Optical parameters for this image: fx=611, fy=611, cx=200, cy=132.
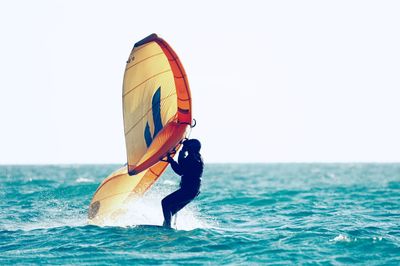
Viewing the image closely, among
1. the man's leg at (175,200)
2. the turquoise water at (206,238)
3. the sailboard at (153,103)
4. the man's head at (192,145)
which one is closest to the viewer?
the turquoise water at (206,238)

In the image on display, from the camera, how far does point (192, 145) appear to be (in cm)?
1211

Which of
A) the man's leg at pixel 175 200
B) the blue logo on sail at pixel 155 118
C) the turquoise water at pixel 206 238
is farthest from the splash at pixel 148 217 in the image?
the blue logo on sail at pixel 155 118

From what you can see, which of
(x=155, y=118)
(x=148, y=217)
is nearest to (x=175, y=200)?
(x=155, y=118)

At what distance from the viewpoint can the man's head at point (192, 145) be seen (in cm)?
1211

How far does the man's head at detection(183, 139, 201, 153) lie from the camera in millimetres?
12109

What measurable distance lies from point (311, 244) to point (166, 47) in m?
4.70

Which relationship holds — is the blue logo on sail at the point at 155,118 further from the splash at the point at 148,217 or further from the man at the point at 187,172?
the splash at the point at 148,217

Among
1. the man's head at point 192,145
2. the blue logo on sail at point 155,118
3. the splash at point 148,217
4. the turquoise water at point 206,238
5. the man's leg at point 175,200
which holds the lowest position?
the turquoise water at point 206,238

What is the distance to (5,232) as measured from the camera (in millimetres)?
13445

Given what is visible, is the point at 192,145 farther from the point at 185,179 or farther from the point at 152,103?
the point at 152,103

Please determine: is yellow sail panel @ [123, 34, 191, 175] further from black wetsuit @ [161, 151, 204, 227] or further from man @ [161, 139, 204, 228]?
black wetsuit @ [161, 151, 204, 227]

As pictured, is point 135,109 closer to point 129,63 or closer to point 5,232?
point 129,63

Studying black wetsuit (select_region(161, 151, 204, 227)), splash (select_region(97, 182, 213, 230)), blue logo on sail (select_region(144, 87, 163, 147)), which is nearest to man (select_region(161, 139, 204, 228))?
black wetsuit (select_region(161, 151, 204, 227))

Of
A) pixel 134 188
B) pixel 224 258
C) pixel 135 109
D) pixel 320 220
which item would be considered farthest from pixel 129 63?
pixel 320 220
